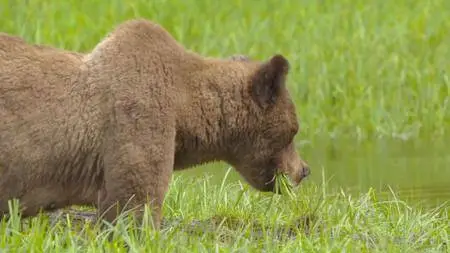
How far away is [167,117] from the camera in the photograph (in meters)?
7.83

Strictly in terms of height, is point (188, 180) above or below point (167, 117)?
below

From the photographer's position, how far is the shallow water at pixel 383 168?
11180mm

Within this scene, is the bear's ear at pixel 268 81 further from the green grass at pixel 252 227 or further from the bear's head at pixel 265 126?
the green grass at pixel 252 227

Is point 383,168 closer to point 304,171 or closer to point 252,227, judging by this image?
point 304,171

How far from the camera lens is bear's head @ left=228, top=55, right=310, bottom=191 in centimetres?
839

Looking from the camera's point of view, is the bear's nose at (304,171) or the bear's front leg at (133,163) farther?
the bear's nose at (304,171)

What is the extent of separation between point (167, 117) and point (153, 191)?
0.42 meters

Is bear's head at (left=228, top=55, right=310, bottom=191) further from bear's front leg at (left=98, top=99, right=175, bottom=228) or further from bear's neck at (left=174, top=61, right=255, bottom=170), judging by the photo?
bear's front leg at (left=98, top=99, right=175, bottom=228)

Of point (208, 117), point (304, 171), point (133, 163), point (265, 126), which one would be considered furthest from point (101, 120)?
point (304, 171)

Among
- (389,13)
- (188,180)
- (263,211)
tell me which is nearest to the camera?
(263,211)

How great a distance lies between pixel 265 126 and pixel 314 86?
6.62m

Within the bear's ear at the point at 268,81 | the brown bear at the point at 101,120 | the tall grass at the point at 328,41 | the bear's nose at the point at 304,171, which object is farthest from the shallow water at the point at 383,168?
the brown bear at the point at 101,120

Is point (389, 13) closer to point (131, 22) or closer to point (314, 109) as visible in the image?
point (314, 109)

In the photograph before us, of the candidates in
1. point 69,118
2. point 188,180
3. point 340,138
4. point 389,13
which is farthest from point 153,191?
point 389,13
